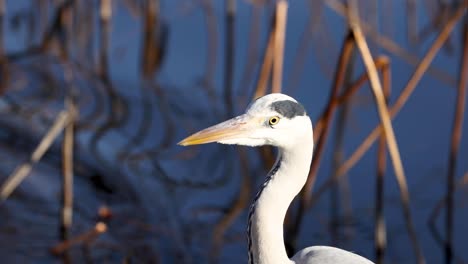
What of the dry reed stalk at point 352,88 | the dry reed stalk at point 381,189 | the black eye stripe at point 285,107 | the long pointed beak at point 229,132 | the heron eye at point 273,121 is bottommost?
the dry reed stalk at point 381,189

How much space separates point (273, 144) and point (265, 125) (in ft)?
0.25

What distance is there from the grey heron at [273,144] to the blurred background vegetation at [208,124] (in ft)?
3.54

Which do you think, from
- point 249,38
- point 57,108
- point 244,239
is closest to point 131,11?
point 249,38

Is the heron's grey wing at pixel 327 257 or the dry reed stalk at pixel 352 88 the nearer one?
the heron's grey wing at pixel 327 257

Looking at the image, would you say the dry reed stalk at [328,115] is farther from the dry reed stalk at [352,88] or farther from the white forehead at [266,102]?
the white forehead at [266,102]

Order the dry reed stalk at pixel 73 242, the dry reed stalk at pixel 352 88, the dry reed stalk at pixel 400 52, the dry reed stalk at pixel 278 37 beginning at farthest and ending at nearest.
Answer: the dry reed stalk at pixel 400 52 < the dry reed stalk at pixel 73 242 < the dry reed stalk at pixel 278 37 < the dry reed stalk at pixel 352 88

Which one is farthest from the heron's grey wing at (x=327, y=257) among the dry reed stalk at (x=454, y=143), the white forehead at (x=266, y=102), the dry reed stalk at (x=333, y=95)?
the dry reed stalk at (x=454, y=143)

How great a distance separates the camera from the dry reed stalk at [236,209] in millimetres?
4555

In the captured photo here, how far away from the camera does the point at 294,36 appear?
6.48m

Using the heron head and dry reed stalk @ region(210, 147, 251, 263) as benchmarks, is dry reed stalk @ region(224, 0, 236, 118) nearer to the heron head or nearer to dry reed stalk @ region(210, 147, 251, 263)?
dry reed stalk @ region(210, 147, 251, 263)

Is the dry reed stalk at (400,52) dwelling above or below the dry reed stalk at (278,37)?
below

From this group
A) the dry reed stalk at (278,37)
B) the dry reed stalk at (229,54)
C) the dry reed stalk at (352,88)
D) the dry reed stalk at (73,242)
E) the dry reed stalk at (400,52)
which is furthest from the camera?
the dry reed stalk at (229,54)

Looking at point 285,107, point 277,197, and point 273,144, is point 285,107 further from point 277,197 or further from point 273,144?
point 277,197

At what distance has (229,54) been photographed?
6.43 metres
